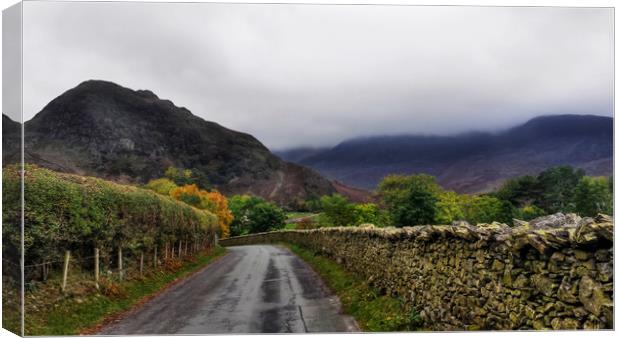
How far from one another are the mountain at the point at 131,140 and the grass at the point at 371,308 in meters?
4.14

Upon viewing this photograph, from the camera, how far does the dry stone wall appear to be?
4.78 meters

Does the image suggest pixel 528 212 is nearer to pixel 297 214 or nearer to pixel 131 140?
pixel 297 214

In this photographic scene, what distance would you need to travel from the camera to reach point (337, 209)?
21.2 metres

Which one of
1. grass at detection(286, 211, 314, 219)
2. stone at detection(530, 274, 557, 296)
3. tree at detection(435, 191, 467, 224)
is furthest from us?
tree at detection(435, 191, 467, 224)

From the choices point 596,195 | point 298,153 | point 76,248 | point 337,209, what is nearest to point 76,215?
point 76,248

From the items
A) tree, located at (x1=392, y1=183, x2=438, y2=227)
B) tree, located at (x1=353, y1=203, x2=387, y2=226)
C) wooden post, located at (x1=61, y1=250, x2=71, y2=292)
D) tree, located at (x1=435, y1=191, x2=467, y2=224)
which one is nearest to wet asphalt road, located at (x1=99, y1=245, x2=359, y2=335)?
wooden post, located at (x1=61, y1=250, x2=71, y2=292)

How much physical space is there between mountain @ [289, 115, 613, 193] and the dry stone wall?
3.90 m

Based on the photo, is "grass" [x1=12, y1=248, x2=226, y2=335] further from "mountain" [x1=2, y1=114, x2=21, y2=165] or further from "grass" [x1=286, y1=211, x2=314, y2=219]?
"grass" [x1=286, y1=211, x2=314, y2=219]

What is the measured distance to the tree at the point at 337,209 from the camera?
62.7 feet

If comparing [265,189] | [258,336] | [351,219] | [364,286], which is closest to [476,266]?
[258,336]

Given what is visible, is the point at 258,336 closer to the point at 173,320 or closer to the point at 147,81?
the point at 173,320

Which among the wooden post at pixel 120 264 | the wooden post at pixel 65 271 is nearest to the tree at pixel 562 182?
the wooden post at pixel 65 271

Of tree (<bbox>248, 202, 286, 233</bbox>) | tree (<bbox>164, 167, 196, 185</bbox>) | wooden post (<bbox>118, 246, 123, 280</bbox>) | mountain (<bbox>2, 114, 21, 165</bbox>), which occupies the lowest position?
wooden post (<bbox>118, 246, 123, 280</bbox>)

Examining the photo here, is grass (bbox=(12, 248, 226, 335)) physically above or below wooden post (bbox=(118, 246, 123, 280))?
below
